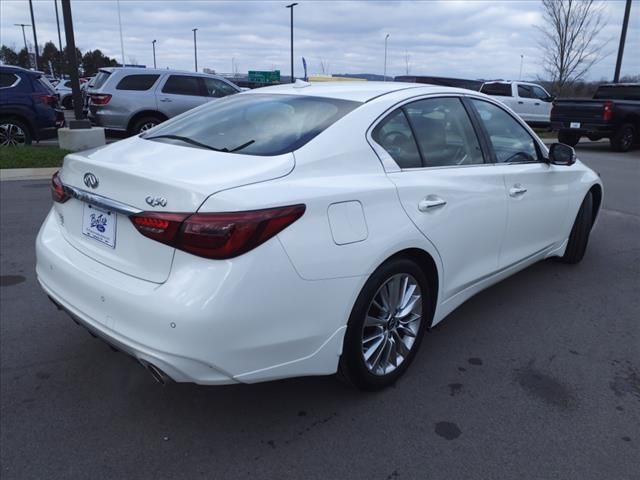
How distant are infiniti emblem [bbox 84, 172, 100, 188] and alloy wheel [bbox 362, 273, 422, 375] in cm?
145

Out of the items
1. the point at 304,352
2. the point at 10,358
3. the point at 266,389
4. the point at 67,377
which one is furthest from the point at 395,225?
the point at 10,358

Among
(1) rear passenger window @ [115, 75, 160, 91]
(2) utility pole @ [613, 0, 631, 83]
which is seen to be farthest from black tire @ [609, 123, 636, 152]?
(1) rear passenger window @ [115, 75, 160, 91]

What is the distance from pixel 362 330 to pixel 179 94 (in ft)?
37.8

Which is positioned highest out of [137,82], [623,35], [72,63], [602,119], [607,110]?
[623,35]

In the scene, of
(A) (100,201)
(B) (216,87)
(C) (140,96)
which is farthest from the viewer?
(B) (216,87)

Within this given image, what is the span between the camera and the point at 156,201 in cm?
233

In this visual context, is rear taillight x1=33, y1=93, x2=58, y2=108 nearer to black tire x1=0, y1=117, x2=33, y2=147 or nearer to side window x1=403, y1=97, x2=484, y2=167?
black tire x1=0, y1=117, x2=33, y2=147

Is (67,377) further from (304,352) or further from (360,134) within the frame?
(360,134)

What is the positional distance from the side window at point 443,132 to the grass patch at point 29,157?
28.9 feet

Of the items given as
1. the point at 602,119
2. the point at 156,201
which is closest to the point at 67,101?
the point at 602,119

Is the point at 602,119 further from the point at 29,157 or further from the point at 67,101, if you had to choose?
the point at 67,101

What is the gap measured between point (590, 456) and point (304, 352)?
1.41m

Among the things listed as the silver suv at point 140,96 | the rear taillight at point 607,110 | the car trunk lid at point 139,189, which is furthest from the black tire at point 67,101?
the car trunk lid at point 139,189

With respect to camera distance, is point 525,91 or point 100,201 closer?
point 100,201
